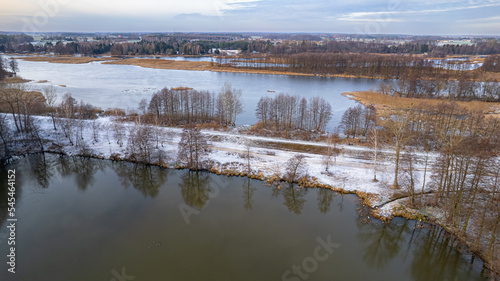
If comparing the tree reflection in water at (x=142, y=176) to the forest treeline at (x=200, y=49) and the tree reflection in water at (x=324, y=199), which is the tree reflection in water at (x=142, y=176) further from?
the forest treeline at (x=200, y=49)

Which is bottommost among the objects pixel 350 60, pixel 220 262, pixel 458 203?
pixel 220 262

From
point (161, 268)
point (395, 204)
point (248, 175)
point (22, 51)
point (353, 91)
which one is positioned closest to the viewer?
point (161, 268)

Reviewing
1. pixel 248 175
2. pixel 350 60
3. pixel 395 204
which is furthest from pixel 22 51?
pixel 395 204

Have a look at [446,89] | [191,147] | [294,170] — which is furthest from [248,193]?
[446,89]

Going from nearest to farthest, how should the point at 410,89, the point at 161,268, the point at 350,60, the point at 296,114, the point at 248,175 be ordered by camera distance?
1. the point at 161,268
2. the point at 248,175
3. the point at 296,114
4. the point at 410,89
5. the point at 350,60

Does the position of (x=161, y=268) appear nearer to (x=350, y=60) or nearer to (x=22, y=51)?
(x=350, y=60)

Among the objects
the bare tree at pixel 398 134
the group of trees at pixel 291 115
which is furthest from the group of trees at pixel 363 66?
the bare tree at pixel 398 134
